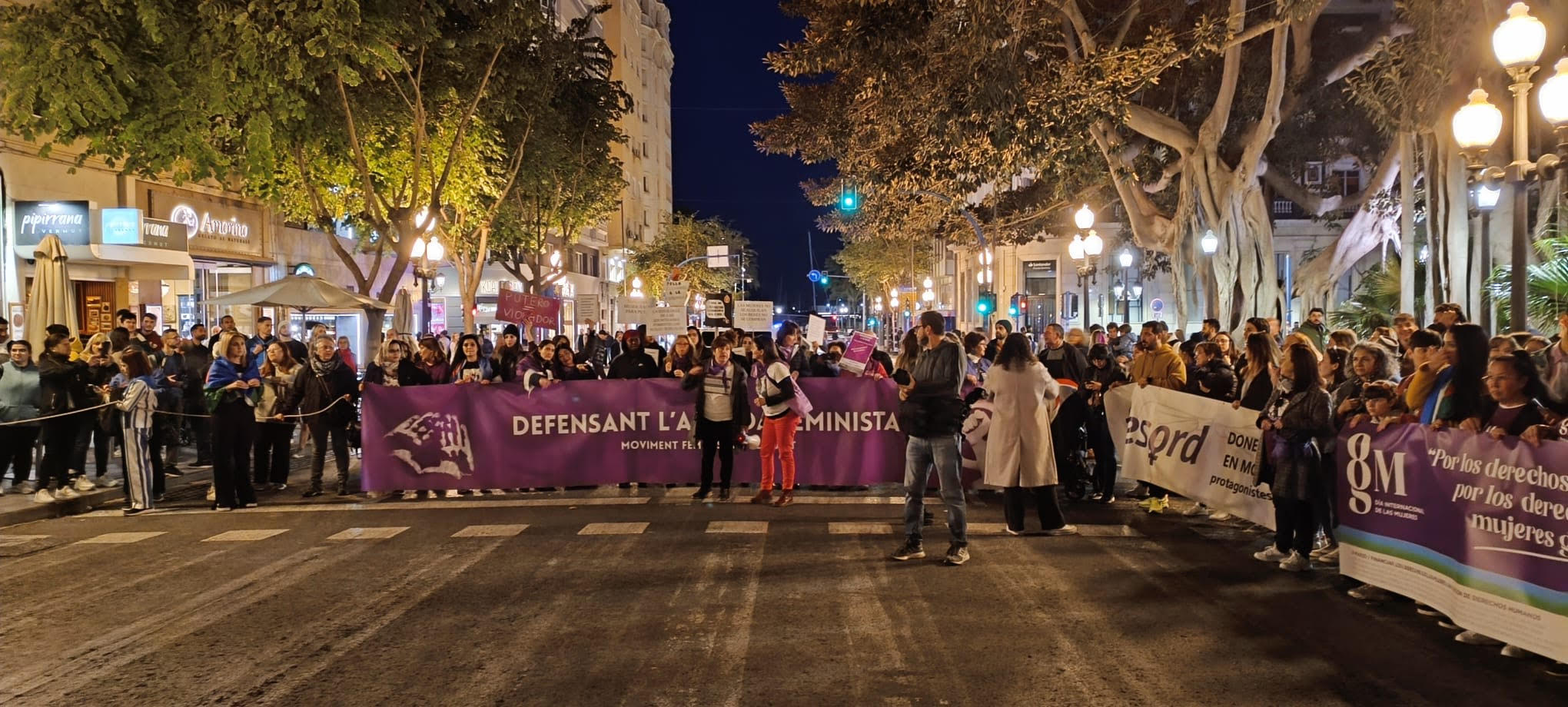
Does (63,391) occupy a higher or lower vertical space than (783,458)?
higher

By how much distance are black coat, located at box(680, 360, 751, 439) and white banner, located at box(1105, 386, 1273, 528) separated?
3.72 metres

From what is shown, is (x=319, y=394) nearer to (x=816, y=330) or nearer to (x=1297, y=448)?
(x=816, y=330)

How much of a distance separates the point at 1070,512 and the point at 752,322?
10.0 m

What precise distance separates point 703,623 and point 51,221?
57.8 feet

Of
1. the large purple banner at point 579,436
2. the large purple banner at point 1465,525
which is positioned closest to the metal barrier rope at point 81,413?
the large purple banner at point 579,436

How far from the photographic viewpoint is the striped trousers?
11023 millimetres

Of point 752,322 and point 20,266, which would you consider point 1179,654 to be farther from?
point 20,266

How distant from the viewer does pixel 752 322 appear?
64.5ft

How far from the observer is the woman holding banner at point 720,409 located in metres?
11.0

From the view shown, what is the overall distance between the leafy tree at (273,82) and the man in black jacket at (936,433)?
9.43m

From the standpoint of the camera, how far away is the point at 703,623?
6.41 metres

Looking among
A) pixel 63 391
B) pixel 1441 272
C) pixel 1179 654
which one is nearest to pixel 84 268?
pixel 63 391

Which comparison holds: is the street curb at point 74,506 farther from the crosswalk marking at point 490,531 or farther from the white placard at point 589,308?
the white placard at point 589,308

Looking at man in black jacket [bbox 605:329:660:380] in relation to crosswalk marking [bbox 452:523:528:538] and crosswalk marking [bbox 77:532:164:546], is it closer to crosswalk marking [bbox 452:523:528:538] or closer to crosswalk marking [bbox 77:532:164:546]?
crosswalk marking [bbox 452:523:528:538]
